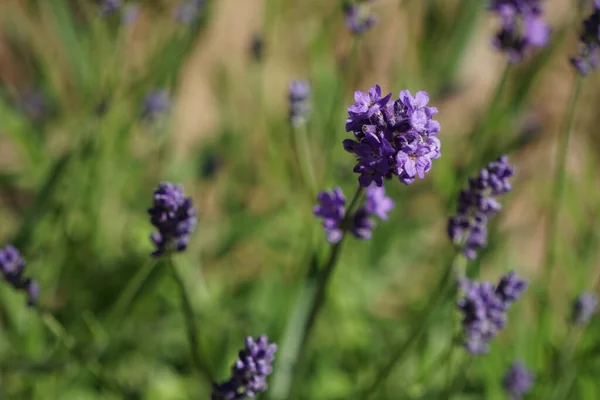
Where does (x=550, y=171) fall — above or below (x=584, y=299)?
above

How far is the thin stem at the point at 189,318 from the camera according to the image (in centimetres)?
220

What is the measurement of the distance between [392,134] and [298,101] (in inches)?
56.3

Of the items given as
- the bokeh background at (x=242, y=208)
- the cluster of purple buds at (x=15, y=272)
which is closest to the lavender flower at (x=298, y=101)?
the bokeh background at (x=242, y=208)

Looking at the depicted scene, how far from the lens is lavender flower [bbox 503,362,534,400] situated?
8.84 feet

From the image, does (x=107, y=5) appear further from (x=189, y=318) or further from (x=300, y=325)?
(x=300, y=325)

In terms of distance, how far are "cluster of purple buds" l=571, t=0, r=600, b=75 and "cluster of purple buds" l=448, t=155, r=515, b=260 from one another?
0.75 meters

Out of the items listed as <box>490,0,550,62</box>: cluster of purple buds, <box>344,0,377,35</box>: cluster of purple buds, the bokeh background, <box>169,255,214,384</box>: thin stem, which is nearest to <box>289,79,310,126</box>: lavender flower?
the bokeh background

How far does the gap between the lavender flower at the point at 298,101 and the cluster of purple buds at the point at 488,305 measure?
123cm

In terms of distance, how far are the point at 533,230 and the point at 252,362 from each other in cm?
327

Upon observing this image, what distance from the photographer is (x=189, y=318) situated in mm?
2355

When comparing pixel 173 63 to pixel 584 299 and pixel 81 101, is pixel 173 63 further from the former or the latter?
pixel 584 299

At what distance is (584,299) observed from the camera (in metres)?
2.58

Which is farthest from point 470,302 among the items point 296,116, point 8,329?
point 8,329

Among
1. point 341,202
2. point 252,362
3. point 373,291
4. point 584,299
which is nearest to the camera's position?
point 252,362
